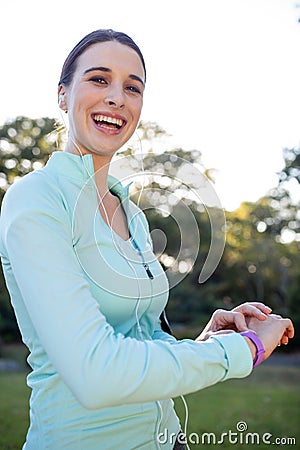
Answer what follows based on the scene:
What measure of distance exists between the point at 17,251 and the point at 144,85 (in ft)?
1.96

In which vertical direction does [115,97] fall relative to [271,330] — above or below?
above

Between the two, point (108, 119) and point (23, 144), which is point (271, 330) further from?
point (23, 144)

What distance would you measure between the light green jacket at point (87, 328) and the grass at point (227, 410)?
17.1 feet

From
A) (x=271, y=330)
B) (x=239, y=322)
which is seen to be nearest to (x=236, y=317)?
(x=239, y=322)

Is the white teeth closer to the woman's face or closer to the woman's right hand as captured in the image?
the woman's face

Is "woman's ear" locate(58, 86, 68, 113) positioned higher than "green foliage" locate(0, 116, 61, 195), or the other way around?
"woman's ear" locate(58, 86, 68, 113)

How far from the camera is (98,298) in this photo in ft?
4.31

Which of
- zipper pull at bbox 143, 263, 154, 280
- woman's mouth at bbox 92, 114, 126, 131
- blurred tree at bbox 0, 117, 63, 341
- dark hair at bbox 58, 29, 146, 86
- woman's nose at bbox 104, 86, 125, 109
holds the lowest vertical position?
blurred tree at bbox 0, 117, 63, 341

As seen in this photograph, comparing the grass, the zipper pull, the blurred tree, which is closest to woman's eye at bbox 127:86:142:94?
the zipper pull

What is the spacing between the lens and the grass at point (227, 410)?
7496 millimetres

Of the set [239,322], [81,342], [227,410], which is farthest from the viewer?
[227,410]

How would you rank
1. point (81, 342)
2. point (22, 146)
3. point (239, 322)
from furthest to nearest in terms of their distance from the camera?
point (22, 146) → point (239, 322) → point (81, 342)

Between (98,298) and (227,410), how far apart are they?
8.55 metres

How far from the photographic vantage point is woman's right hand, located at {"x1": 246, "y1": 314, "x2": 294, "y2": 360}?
129 centimetres
